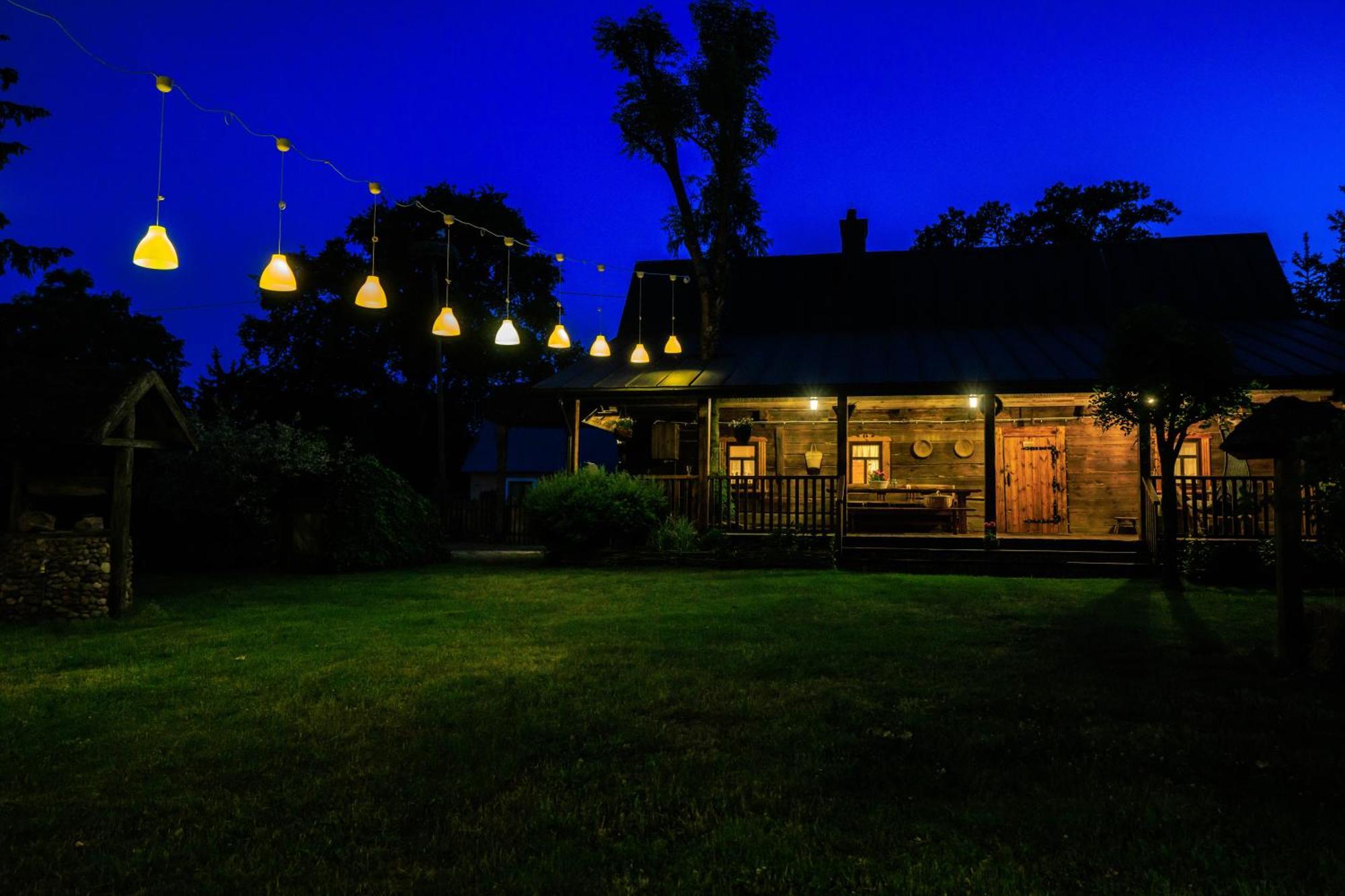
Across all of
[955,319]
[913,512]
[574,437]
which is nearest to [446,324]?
[574,437]

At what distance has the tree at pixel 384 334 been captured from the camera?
109 ft

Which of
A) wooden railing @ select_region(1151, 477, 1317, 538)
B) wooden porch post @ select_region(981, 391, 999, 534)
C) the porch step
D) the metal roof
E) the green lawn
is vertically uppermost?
the metal roof

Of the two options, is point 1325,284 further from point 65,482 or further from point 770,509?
point 65,482

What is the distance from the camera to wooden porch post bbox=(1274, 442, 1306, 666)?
612 centimetres

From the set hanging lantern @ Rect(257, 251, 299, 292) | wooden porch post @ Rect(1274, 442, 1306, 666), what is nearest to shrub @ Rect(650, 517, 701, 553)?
hanging lantern @ Rect(257, 251, 299, 292)

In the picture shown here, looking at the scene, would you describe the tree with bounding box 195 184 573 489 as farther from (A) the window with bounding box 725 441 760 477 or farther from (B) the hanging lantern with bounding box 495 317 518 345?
(B) the hanging lantern with bounding box 495 317 518 345

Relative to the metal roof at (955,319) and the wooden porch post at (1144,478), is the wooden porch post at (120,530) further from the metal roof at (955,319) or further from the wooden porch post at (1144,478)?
the wooden porch post at (1144,478)

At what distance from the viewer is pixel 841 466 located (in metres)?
14.7

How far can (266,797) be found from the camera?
11.5 feet

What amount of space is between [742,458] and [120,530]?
12245 millimetres

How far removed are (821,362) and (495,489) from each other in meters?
18.8

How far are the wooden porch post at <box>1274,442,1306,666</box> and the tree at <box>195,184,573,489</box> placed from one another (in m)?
29.8

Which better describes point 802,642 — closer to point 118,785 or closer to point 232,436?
point 118,785

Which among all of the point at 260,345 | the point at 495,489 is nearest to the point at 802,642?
the point at 495,489
